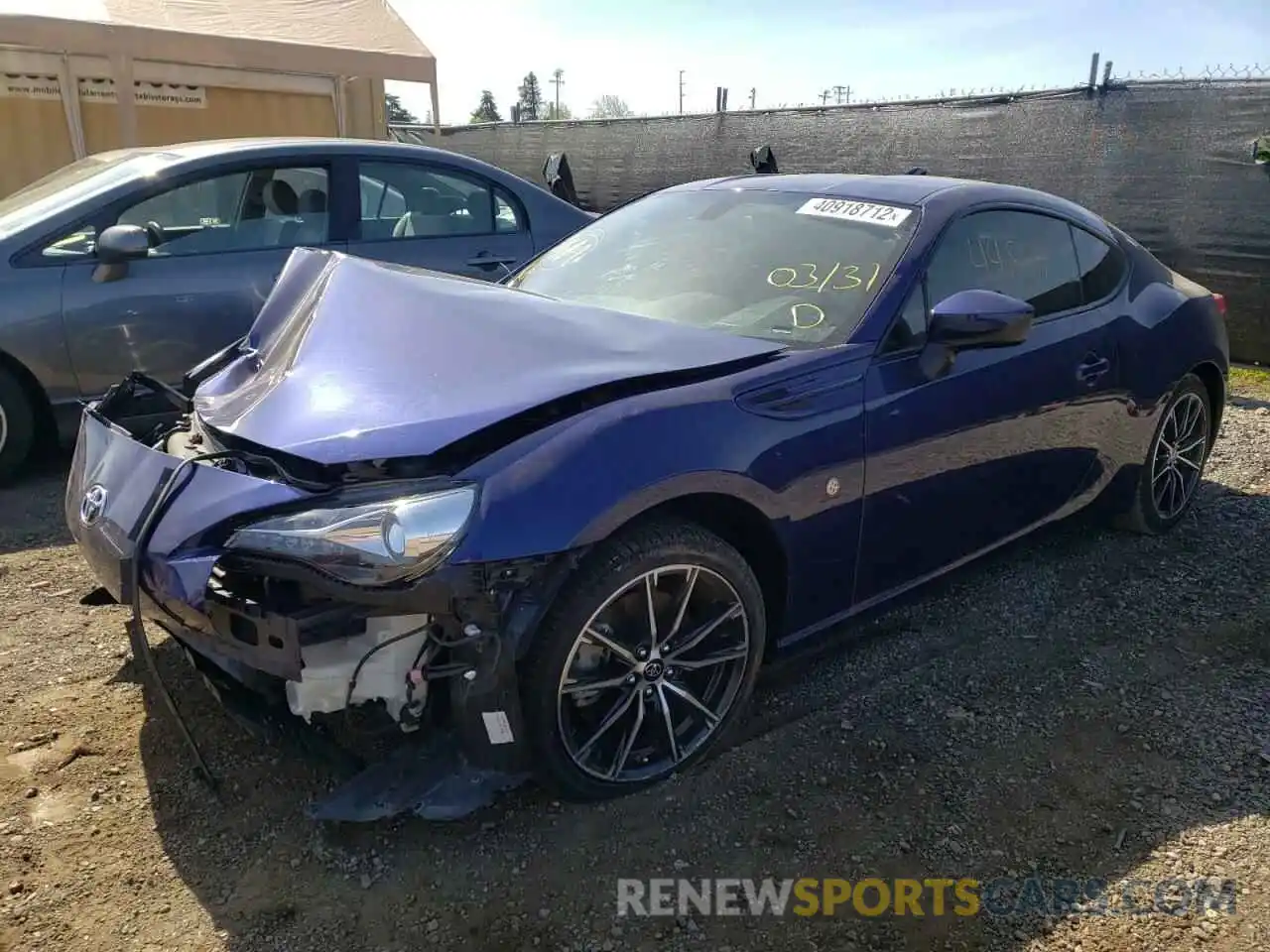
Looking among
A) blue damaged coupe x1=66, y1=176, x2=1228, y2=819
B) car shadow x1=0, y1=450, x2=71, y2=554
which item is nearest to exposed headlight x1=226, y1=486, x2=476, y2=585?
blue damaged coupe x1=66, y1=176, x2=1228, y2=819

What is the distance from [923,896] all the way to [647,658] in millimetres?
819

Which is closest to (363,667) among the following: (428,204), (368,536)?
(368,536)

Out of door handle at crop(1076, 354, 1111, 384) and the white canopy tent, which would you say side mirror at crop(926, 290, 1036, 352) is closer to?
door handle at crop(1076, 354, 1111, 384)

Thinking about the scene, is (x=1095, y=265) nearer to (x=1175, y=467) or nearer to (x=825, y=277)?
Answer: (x=1175, y=467)

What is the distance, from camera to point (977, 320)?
282 cm

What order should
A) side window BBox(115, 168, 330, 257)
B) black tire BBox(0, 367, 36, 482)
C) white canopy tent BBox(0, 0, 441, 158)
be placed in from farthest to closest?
white canopy tent BBox(0, 0, 441, 158) < side window BBox(115, 168, 330, 257) < black tire BBox(0, 367, 36, 482)

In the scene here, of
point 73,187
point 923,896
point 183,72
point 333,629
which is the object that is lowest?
point 923,896

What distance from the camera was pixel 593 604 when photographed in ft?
7.27

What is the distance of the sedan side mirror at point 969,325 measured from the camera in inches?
111

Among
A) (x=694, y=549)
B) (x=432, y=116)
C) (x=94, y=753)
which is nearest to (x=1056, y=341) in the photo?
(x=694, y=549)

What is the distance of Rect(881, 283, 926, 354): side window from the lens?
2865mm

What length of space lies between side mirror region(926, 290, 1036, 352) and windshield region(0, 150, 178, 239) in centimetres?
382

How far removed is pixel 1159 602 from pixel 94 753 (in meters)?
3.55

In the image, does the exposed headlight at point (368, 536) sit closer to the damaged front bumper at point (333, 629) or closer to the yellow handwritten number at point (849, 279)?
the damaged front bumper at point (333, 629)
